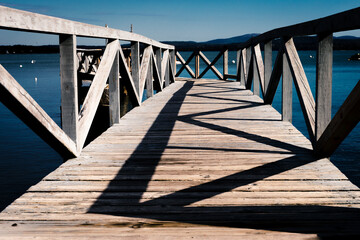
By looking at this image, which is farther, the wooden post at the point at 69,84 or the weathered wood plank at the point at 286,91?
the weathered wood plank at the point at 286,91

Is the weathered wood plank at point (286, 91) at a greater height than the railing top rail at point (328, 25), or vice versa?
the railing top rail at point (328, 25)

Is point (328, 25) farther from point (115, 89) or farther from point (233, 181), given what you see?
point (115, 89)

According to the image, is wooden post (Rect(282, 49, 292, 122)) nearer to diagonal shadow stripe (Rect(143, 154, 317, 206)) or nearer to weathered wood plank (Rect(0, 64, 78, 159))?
diagonal shadow stripe (Rect(143, 154, 317, 206))

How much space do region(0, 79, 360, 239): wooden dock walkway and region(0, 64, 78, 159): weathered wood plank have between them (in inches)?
6.7

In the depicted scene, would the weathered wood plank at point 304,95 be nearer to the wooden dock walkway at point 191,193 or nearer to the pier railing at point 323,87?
the pier railing at point 323,87

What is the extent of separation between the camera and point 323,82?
3.59 meters

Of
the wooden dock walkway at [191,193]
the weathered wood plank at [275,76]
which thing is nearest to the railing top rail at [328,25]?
the weathered wood plank at [275,76]

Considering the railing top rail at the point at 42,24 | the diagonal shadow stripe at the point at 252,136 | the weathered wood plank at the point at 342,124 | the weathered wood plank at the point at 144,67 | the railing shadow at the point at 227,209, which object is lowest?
the railing shadow at the point at 227,209

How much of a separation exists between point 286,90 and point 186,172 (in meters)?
2.54

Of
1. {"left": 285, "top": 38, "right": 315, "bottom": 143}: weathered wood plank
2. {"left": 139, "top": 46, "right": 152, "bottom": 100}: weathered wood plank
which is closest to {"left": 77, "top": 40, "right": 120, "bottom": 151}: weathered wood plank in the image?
{"left": 285, "top": 38, "right": 315, "bottom": 143}: weathered wood plank

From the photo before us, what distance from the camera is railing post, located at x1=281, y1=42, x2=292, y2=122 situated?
5.09m

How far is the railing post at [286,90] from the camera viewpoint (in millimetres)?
5094

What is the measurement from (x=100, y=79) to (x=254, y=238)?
2.67 metres

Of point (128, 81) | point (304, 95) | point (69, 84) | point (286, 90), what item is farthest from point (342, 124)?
point (128, 81)
